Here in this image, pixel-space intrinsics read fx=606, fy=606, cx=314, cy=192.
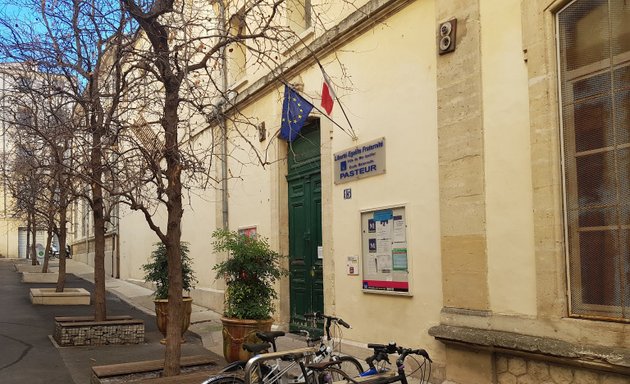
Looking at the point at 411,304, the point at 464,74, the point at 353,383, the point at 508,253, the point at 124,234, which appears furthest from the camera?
the point at 124,234

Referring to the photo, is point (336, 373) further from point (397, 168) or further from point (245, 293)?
point (397, 168)

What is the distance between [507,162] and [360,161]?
269 centimetres

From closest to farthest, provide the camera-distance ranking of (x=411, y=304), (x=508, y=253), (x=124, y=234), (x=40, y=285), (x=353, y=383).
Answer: (x=353, y=383) → (x=508, y=253) → (x=411, y=304) → (x=40, y=285) → (x=124, y=234)

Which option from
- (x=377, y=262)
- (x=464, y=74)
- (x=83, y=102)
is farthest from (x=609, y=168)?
(x=83, y=102)

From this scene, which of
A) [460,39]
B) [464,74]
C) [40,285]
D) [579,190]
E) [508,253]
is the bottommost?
[40,285]

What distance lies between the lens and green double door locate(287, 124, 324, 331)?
9625 millimetres

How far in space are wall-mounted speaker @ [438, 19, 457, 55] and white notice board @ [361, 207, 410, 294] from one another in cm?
193

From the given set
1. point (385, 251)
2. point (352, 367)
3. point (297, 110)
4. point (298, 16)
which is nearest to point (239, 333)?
point (385, 251)

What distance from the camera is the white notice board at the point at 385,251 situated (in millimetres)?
7270

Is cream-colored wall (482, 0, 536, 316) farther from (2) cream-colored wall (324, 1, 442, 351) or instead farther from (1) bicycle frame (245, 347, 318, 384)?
(1) bicycle frame (245, 347, 318, 384)

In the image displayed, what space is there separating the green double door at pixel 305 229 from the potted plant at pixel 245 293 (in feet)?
5.58

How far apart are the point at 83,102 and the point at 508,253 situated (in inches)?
262

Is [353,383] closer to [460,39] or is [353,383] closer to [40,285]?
[460,39]

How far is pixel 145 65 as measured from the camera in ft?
22.0
